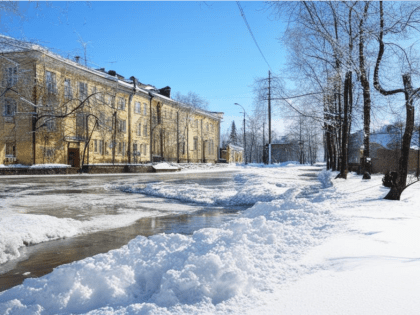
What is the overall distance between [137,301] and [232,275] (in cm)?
94

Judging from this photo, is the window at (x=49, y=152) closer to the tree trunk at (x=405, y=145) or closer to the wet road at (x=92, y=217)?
the wet road at (x=92, y=217)

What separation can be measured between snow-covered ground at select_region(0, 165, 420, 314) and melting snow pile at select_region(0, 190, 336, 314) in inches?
0.4

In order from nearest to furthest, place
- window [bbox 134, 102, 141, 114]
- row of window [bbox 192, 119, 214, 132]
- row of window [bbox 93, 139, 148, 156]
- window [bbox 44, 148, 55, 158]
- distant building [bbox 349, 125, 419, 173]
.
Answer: distant building [bbox 349, 125, 419, 173] → window [bbox 44, 148, 55, 158] → row of window [bbox 93, 139, 148, 156] → window [bbox 134, 102, 141, 114] → row of window [bbox 192, 119, 214, 132]

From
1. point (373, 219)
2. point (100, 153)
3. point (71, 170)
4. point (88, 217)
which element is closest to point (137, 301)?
point (373, 219)

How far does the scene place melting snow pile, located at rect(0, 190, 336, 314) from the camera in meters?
3.18

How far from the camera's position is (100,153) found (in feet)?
126

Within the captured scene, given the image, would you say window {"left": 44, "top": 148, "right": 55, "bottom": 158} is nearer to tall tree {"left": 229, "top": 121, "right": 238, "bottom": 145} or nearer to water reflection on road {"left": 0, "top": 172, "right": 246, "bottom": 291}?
water reflection on road {"left": 0, "top": 172, "right": 246, "bottom": 291}

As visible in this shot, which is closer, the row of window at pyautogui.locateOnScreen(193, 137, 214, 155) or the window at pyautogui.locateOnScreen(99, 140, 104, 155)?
the window at pyautogui.locateOnScreen(99, 140, 104, 155)

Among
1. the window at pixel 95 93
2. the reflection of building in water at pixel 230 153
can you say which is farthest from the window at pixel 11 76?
the reflection of building in water at pixel 230 153

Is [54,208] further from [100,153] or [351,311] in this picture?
[100,153]

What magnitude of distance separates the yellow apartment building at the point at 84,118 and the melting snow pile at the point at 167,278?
8.24 meters

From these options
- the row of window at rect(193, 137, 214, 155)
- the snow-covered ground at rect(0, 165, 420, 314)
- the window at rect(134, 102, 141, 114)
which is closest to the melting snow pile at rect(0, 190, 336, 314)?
the snow-covered ground at rect(0, 165, 420, 314)

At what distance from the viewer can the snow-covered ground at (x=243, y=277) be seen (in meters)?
2.96

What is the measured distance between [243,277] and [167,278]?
0.76 m
